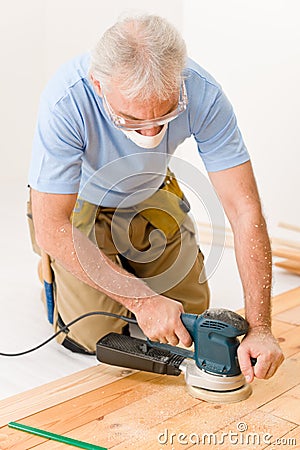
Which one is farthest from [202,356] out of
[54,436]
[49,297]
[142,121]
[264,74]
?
[264,74]

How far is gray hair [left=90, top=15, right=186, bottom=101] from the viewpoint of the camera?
5.80 feet

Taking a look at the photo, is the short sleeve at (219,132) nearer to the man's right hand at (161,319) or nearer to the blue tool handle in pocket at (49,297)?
the man's right hand at (161,319)

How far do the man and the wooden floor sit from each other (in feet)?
0.48

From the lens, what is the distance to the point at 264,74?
12.7 ft

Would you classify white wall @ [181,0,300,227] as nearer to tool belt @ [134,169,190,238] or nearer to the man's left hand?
tool belt @ [134,169,190,238]

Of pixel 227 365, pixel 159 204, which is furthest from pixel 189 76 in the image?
pixel 227 365

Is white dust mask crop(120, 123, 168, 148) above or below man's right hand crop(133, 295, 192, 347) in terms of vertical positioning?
above

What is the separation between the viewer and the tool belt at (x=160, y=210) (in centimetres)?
253

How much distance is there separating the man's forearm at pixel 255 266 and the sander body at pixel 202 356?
100 millimetres

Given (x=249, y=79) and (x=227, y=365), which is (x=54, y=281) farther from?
(x=249, y=79)

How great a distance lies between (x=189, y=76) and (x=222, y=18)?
2.01 meters

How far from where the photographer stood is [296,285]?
3.20 meters

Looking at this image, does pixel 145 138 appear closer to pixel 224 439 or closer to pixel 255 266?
pixel 255 266

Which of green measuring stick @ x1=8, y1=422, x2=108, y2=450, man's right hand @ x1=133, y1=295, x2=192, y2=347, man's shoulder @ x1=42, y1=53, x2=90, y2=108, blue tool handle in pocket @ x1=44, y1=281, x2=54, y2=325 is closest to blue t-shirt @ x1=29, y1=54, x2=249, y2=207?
man's shoulder @ x1=42, y1=53, x2=90, y2=108
